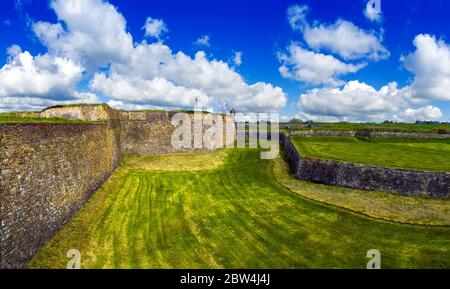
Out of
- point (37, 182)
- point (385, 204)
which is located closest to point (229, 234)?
point (37, 182)

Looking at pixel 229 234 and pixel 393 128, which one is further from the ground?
pixel 393 128

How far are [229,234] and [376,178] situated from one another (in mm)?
10475

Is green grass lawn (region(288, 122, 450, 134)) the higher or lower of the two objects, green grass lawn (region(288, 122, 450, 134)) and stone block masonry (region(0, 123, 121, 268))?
the higher

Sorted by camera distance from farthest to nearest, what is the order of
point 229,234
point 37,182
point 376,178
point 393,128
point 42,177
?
point 393,128 < point 376,178 < point 229,234 < point 42,177 < point 37,182

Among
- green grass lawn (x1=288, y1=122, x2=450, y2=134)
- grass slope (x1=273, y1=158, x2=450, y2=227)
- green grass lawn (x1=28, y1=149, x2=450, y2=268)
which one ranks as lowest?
green grass lawn (x1=28, y1=149, x2=450, y2=268)

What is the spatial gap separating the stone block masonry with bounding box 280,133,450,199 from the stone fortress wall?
1499 centimetres

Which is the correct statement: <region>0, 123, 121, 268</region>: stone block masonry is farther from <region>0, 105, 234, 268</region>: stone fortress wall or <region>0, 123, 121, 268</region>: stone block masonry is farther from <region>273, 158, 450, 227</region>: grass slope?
<region>273, 158, 450, 227</region>: grass slope

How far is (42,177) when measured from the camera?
1245cm

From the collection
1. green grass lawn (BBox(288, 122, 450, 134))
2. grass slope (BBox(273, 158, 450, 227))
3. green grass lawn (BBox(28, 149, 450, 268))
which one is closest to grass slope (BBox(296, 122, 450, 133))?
green grass lawn (BBox(288, 122, 450, 134))

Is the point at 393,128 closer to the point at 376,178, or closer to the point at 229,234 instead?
the point at 376,178

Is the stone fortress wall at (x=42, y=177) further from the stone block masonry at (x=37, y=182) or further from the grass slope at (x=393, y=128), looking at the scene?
the grass slope at (x=393, y=128)

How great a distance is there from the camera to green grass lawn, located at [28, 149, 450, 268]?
37.5 ft

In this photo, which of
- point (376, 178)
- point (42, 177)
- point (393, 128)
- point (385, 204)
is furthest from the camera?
point (393, 128)
